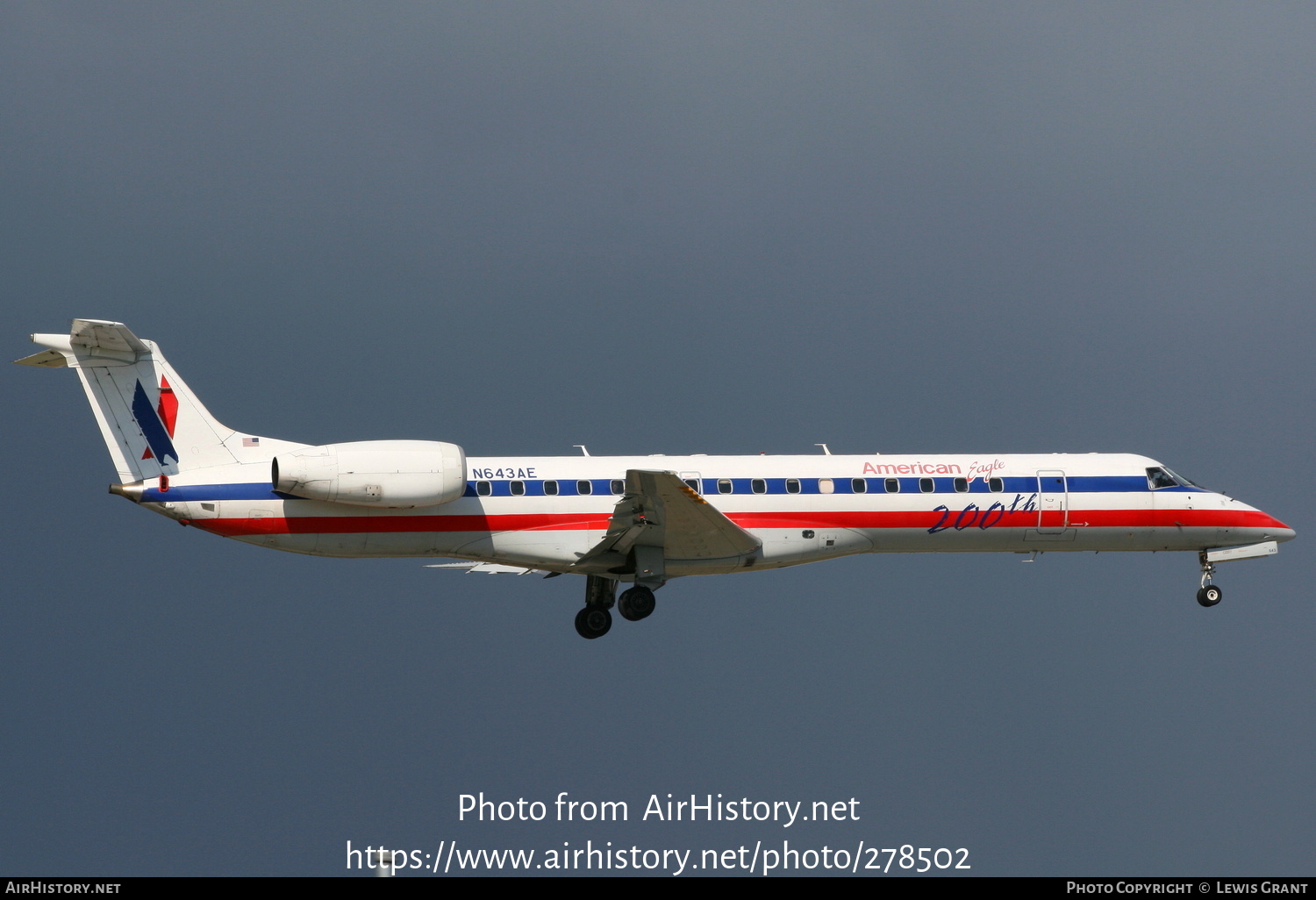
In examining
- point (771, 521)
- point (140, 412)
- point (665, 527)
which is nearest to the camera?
point (140, 412)

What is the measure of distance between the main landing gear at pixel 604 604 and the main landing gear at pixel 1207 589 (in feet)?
36.3

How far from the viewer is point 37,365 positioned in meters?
24.8

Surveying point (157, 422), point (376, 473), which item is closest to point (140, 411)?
point (157, 422)

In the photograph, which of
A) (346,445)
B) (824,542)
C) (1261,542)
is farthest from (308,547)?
(1261,542)

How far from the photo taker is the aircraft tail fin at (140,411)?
81.6 feet

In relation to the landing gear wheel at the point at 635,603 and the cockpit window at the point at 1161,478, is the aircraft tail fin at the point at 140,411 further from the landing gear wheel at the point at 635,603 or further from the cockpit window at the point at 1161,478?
the cockpit window at the point at 1161,478

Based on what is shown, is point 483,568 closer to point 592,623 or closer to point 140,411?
point 592,623

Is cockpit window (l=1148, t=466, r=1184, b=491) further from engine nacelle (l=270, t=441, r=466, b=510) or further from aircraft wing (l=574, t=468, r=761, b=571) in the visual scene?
engine nacelle (l=270, t=441, r=466, b=510)

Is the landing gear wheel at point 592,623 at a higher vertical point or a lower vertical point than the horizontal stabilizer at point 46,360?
lower

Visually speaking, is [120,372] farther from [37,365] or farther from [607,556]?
[607,556]

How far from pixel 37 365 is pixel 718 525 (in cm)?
1125

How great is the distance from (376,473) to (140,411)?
4.07 metres

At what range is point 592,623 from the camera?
89.8 feet

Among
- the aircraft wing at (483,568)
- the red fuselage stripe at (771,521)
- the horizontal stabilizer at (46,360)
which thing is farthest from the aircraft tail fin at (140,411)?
the aircraft wing at (483,568)
